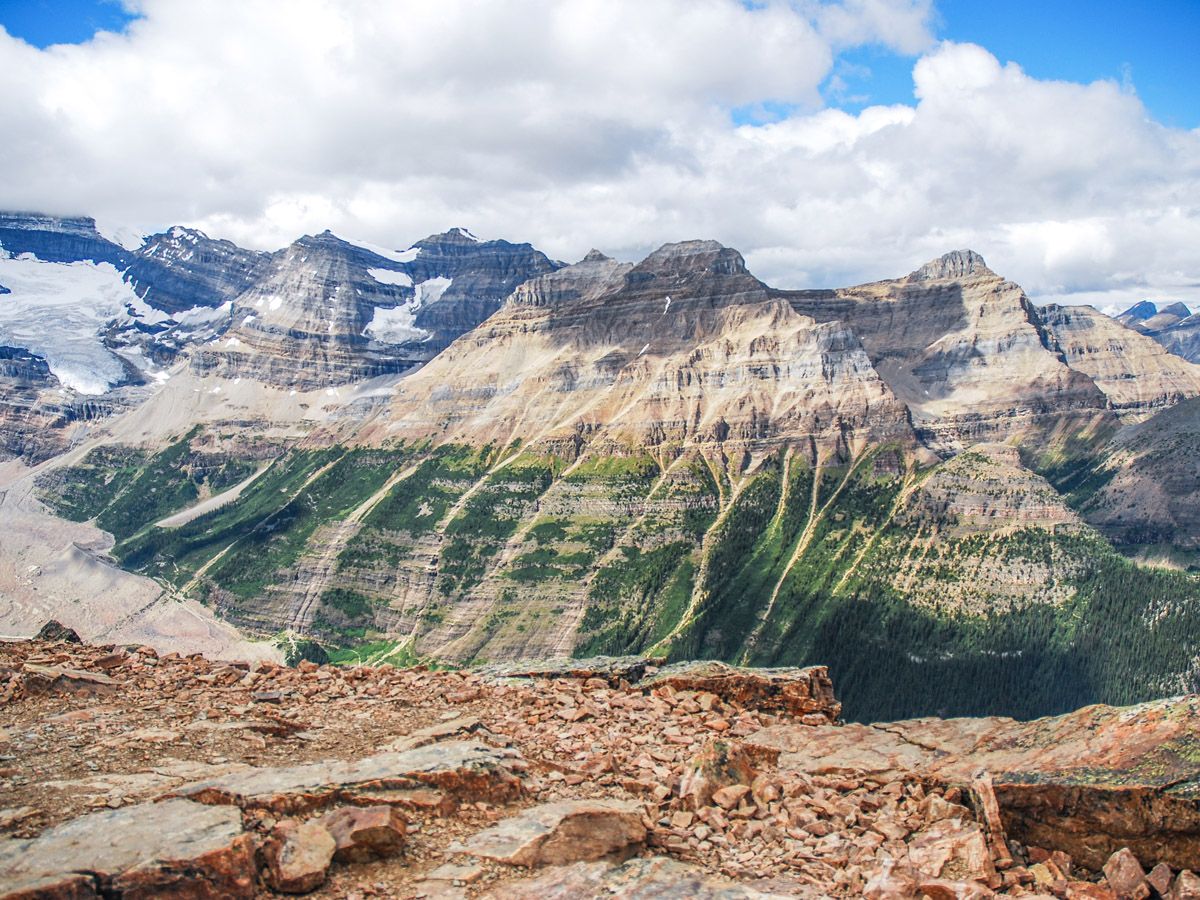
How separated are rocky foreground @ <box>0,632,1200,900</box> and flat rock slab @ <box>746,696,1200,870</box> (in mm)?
58

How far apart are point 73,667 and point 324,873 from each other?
1810cm

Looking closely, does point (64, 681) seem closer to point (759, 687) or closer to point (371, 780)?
point (371, 780)

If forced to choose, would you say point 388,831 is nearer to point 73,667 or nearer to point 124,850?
point 124,850

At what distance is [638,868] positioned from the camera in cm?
1909

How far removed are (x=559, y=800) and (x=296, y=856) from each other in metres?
6.61

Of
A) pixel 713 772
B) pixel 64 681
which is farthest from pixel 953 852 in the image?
pixel 64 681

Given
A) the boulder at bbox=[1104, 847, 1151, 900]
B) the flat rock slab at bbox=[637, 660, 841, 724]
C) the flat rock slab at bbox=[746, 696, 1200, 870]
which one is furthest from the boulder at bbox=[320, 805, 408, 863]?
the boulder at bbox=[1104, 847, 1151, 900]

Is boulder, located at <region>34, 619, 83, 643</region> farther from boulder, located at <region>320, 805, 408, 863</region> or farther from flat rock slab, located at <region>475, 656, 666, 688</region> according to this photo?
boulder, located at <region>320, 805, 408, 863</region>

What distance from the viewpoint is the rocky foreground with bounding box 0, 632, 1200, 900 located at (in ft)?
58.2

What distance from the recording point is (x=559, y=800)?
21703 mm

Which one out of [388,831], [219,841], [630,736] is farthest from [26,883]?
[630,736]

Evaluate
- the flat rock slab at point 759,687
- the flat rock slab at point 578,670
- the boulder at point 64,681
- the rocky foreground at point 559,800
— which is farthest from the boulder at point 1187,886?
the boulder at point 64,681

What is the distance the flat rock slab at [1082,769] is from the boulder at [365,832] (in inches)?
478

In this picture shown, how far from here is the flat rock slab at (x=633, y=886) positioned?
1783 centimetres
